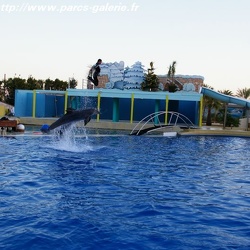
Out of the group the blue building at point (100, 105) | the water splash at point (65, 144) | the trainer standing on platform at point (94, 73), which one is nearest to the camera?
the trainer standing on platform at point (94, 73)

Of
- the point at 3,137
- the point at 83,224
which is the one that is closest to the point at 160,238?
the point at 83,224

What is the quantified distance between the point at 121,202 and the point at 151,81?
40346mm

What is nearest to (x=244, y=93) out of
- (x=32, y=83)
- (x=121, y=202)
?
(x=32, y=83)

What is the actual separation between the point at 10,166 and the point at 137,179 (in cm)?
431

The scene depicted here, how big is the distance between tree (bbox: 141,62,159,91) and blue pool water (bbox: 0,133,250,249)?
32108 mm

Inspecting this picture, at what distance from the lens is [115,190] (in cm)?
929

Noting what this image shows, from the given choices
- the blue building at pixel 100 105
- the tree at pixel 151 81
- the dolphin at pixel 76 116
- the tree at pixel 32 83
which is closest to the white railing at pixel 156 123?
the blue building at pixel 100 105

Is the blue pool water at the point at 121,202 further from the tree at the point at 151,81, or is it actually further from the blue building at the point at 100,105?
the tree at the point at 151,81

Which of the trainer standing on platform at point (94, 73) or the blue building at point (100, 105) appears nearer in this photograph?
the trainer standing on platform at point (94, 73)

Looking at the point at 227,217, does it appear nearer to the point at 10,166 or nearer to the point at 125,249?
the point at 125,249

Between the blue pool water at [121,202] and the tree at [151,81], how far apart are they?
32.1 meters

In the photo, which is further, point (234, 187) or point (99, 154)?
point (99, 154)

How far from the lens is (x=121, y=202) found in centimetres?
814

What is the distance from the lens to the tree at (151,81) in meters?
46.8
